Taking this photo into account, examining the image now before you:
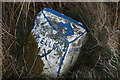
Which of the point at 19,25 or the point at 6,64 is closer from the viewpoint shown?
the point at 6,64

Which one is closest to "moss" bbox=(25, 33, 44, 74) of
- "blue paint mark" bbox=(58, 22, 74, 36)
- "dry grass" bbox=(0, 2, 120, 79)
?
"dry grass" bbox=(0, 2, 120, 79)

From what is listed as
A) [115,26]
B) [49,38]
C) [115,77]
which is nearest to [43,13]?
[49,38]

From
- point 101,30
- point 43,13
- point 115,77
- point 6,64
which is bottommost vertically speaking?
point 115,77

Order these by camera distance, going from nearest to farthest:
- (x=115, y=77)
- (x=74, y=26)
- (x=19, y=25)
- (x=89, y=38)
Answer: (x=115, y=77), (x=74, y=26), (x=89, y=38), (x=19, y=25)

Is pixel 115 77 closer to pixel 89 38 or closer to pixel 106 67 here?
pixel 106 67

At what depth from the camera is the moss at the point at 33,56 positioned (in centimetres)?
188

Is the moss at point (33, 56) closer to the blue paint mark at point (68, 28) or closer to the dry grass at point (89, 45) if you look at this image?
the dry grass at point (89, 45)

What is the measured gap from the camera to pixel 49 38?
1.86 metres

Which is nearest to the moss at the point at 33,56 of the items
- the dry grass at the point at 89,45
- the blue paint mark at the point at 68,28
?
the dry grass at the point at 89,45

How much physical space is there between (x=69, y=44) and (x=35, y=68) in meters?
0.41

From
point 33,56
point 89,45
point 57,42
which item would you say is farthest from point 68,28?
point 33,56

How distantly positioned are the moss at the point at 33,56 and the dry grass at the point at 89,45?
0.6 inches

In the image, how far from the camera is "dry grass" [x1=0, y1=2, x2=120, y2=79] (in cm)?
186

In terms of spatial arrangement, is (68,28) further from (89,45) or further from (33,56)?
(33,56)
